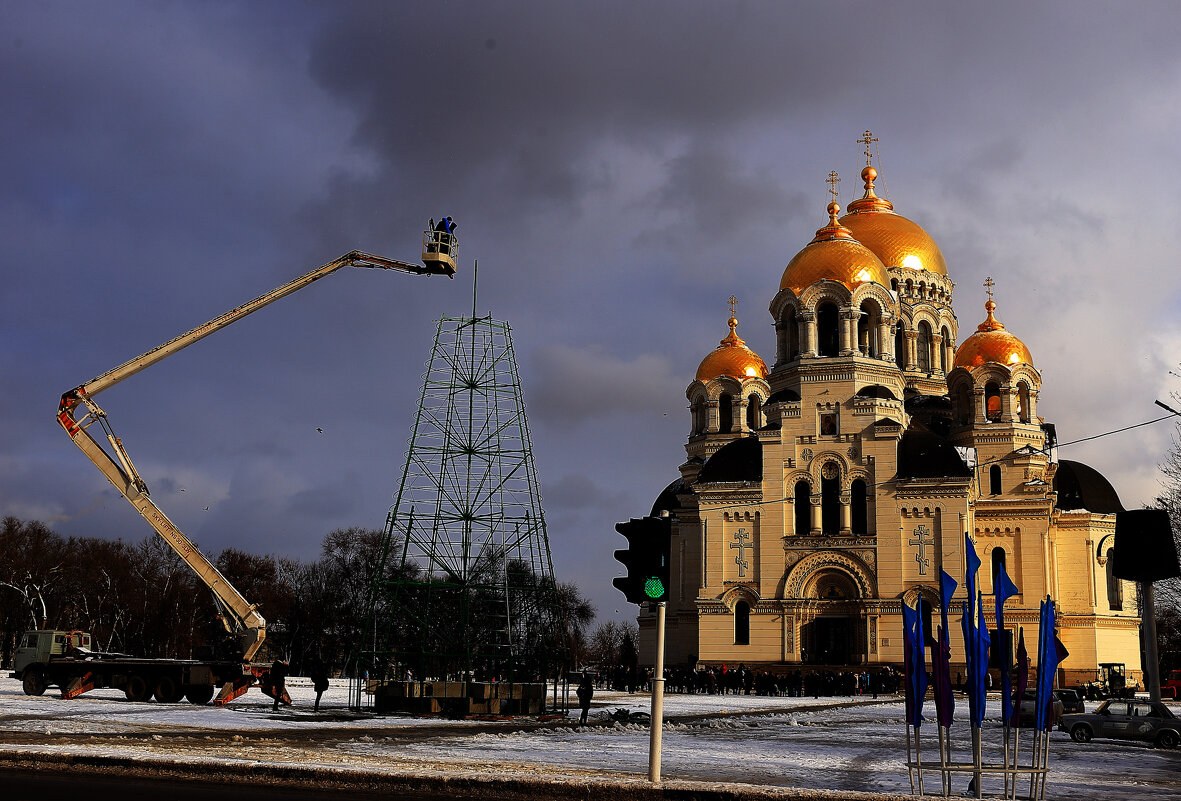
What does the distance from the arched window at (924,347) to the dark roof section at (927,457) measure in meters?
10.4

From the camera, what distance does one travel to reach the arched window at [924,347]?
2559 inches

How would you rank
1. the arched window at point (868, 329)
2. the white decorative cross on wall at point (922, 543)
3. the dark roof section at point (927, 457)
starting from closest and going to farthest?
→ the white decorative cross on wall at point (922, 543), the dark roof section at point (927, 457), the arched window at point (868, 329)

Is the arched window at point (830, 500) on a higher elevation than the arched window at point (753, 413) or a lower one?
lower

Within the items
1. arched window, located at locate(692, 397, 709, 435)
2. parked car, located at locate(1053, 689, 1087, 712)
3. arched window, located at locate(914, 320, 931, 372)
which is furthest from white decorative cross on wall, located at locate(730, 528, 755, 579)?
parked car, located at locate(1053, 689, 1087, 712)

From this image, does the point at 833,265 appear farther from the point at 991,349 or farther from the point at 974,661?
the point at 974,661

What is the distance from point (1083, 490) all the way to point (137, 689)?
4641 centimetres

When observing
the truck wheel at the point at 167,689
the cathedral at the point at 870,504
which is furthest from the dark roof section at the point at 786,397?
the truck wheel at the point at 167,689

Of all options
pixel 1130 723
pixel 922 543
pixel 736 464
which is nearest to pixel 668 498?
pixel 736 464

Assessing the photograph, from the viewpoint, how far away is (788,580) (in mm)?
53875

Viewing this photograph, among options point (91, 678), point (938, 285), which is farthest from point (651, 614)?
point (91, 678)

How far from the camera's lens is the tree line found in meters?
68.1

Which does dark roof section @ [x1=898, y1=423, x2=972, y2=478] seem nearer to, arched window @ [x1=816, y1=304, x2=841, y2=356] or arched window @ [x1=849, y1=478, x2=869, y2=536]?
arched window @ [x1=849, y1=478, x2=869, y2=536]

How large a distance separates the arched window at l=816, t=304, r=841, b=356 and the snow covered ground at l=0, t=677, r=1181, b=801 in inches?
1130

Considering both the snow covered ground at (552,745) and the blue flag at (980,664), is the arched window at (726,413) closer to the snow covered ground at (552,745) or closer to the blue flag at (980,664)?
the snow covered ground at (552,745)
